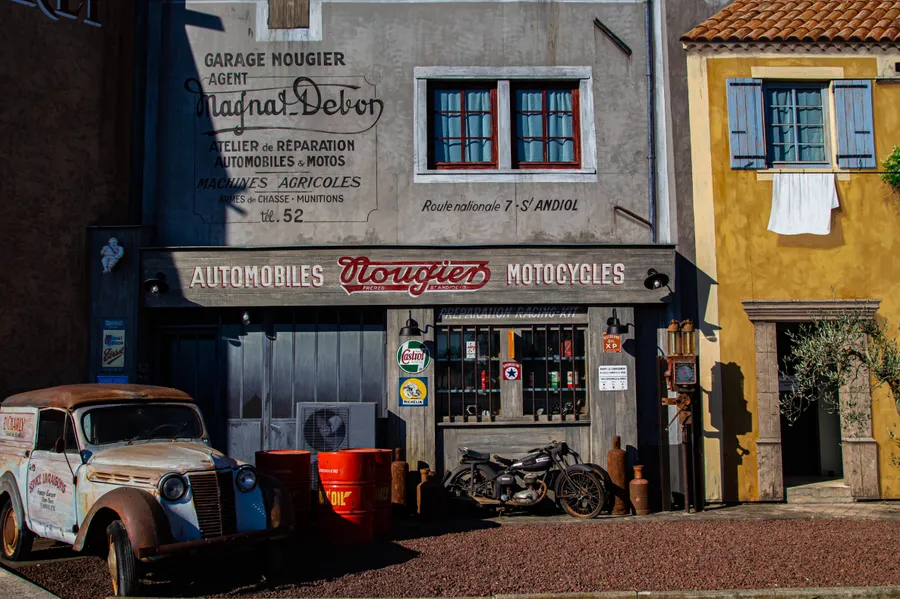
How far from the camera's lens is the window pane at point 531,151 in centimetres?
1353

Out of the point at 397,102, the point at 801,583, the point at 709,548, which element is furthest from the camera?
the point at 397,102

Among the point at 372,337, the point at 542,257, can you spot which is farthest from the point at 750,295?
the point at 372,337

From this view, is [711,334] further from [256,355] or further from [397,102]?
[256,355]

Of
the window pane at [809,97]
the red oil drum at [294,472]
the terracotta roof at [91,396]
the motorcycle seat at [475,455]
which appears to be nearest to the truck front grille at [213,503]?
the terracotta roof at [91,396]

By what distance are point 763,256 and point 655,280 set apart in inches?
71.5

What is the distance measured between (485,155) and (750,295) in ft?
14.9

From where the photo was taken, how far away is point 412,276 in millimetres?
12859

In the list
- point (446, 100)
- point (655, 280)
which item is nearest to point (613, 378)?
point (655, 280)

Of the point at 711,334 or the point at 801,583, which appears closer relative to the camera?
the point at 801,583

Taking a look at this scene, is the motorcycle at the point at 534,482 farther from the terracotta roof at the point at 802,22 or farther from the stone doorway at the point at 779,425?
the terracotta roof at the point at 802,22

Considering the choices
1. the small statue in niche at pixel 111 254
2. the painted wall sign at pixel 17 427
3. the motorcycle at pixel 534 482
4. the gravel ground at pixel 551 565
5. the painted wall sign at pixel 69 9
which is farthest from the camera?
the small statue in niche at pixel 111 254

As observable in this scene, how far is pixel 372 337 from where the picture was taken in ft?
43.3

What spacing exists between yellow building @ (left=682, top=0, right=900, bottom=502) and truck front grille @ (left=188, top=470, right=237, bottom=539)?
24.8 ft

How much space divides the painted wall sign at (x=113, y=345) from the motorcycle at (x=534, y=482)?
5.04m
